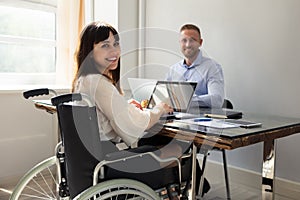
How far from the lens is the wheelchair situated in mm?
1422

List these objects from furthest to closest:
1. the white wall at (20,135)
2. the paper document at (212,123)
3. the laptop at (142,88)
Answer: the white wall at (20,135) < the laptop at (142,88) < the paper document at (212,123)

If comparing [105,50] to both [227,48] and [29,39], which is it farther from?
[29,39]

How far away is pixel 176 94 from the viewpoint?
1937mm

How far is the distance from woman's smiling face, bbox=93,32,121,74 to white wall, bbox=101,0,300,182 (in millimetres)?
1432

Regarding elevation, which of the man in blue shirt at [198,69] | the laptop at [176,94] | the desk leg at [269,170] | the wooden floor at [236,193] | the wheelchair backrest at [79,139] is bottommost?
the wooden floor at [236,193]

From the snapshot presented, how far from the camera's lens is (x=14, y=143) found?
293 centimetres

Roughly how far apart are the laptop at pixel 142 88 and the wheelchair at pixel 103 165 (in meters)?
0.59

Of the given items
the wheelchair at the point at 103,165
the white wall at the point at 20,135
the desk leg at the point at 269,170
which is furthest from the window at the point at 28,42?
the desk leg at the point at 269,170

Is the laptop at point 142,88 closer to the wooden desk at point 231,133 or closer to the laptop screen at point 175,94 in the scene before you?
the laptop screen at point 175,94

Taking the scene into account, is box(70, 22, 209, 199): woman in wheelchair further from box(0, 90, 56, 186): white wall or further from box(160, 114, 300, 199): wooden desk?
box(0, 90, 56, 186): white wall

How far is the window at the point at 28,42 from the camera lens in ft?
10.5

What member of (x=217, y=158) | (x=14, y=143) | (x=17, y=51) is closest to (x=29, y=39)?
(x=17, y=51)

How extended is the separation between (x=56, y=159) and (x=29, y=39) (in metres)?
1.91

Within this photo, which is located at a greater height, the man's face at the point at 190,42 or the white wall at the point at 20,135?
the man's face at the point at 190,42
